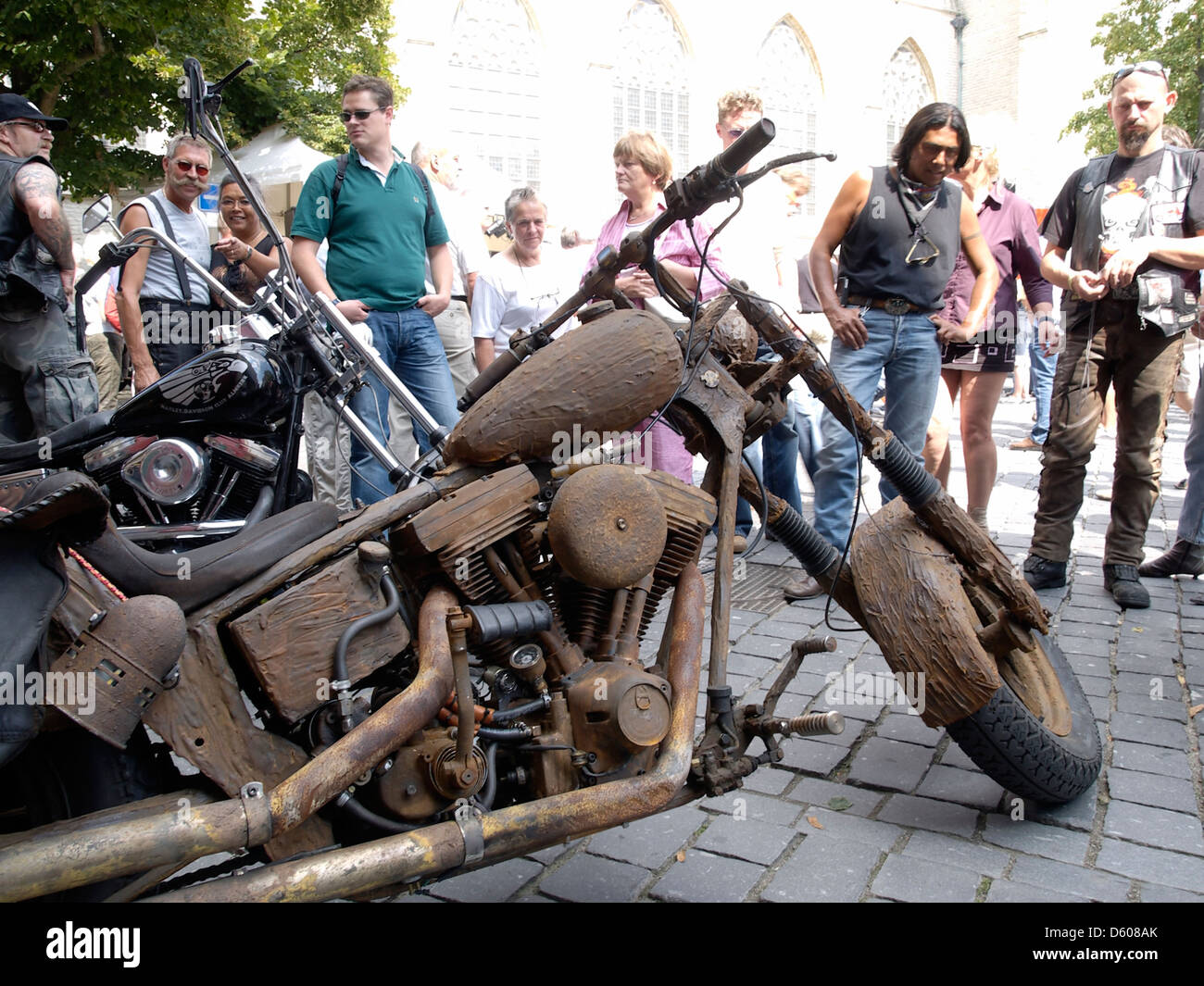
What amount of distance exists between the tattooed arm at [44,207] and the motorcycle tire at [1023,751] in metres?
4.03

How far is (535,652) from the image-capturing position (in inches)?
88.7

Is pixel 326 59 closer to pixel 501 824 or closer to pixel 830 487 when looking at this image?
pixel 830 487

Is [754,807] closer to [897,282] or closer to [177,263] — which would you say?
[897,282]

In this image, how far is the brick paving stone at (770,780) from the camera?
3240mm

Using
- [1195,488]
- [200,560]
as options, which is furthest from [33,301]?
[1195,488]

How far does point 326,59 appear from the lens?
16938 millimetres

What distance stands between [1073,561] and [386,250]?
4.11m

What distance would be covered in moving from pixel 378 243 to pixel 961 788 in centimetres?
362

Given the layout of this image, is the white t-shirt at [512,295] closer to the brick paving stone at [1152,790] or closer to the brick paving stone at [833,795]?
the brick paving stone at [833,795]

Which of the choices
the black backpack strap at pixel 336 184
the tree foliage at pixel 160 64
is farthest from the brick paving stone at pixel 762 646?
the tree foliage at pixel 160 64

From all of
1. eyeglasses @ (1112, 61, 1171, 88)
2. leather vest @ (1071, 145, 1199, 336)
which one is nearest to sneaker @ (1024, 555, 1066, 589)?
leather vest @ (1071, 145, 1199, 336)

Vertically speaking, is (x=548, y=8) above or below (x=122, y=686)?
above

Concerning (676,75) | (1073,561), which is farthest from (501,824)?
(676,75)

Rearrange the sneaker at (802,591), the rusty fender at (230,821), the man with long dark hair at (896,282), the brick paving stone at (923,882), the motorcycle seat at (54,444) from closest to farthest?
the rusty fender at (230,821) < the motorcycle seat at (54,444) < the brick paving stone at (923,882) < the man with long dark hair at (896,282) < the sneaker at (802,591)
